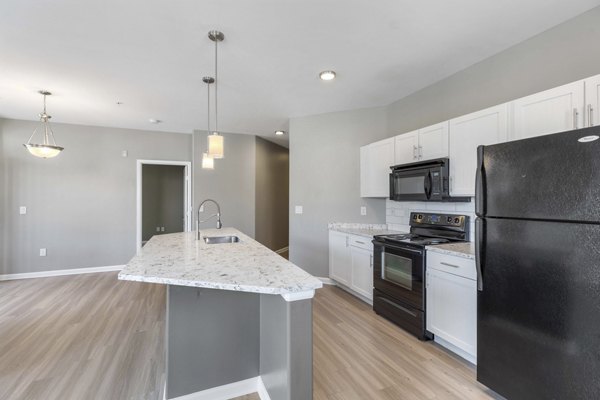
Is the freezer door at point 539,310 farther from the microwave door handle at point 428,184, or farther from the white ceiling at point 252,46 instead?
the white ceiling at point 252,46

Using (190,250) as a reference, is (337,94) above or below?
above

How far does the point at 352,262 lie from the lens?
3.65 metres

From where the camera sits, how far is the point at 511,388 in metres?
1.72

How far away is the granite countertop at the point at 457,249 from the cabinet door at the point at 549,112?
92 cm

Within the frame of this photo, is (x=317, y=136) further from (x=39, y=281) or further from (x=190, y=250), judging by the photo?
(x=39, y=281)

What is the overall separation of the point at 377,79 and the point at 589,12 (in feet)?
5.34

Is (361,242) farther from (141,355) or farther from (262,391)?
(141,355)

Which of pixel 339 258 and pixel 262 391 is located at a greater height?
pixel 339 258

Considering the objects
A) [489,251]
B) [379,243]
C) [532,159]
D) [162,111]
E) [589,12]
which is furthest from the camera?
[162,111]

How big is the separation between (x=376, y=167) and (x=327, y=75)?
1.33 meters

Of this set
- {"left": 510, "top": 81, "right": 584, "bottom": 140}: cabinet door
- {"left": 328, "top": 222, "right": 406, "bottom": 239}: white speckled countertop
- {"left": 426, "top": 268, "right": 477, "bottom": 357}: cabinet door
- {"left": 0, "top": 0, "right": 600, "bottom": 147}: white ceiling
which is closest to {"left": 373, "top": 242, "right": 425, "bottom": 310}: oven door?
{"left": 426, "top": 268, "right": 477, "bottom": 357}: cabinet door

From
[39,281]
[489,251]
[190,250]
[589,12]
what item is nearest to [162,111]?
[190,250]

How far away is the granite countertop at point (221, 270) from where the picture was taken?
1290 mm

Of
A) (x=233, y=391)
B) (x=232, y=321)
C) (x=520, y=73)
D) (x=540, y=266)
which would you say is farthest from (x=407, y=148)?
(x=233, y=391)
